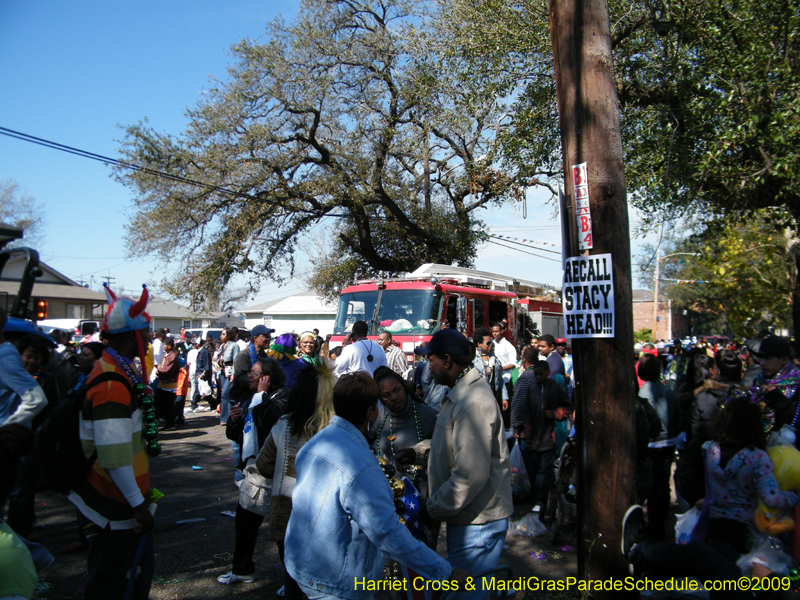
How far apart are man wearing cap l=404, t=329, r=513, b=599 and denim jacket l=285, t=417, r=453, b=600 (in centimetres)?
64

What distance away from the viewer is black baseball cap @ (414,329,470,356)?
346 centimetres

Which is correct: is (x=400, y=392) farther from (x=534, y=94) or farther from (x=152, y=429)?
(x=534, y=94)

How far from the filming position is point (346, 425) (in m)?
2.68

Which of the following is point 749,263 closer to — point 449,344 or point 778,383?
point 778,383

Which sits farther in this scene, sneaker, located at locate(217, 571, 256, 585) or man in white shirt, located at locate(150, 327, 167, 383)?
man in white shirt, located at locate(150, 327, 167, 383)

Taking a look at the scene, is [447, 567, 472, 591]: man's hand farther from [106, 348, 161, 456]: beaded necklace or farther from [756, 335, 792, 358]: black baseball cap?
[756, 335, 792, 358]: black baseball cap

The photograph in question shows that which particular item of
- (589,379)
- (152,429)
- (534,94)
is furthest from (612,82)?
(534,94)

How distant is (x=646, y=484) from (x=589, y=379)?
2200mm

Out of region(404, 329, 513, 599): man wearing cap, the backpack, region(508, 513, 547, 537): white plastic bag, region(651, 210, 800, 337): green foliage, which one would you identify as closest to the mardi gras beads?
the backpack

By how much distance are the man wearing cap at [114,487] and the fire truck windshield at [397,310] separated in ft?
29.4

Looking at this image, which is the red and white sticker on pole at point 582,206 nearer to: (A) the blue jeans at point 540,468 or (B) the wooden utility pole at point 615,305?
(B) the wooden utility pole at point 615,305

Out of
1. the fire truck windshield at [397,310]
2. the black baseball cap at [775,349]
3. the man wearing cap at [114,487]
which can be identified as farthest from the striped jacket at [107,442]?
the fire truck windshield at [397,310]

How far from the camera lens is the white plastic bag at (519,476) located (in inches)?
257

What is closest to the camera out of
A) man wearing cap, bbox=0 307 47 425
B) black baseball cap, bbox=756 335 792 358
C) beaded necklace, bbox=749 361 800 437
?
man wearing cap, bbox=0 307 47 425
